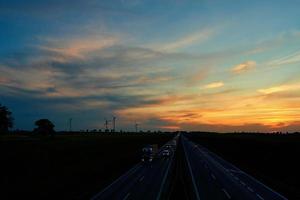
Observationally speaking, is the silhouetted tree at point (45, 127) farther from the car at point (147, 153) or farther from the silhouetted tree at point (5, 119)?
the car at point (147, 153)

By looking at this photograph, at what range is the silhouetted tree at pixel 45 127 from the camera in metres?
165

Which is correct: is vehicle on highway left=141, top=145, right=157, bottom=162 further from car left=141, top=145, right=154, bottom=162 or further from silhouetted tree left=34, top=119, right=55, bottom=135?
silhouetted tree left=34, top=119, right=55, bottom=135

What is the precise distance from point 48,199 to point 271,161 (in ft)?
124

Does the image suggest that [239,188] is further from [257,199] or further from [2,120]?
→ [2,120]

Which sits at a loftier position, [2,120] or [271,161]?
[2,120]

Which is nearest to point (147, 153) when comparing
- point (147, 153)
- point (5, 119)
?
point (147, 153)

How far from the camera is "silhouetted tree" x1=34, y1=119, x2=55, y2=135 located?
165000 millimetres

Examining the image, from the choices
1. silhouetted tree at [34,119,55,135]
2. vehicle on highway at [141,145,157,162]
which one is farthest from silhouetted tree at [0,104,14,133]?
vehicle on highway at [141,145,157,162]

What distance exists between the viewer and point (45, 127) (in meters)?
165

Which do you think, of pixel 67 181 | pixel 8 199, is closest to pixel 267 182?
pixel 67 181

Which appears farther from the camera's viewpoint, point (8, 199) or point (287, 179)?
point (287, 179)

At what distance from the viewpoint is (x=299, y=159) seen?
5084 cm

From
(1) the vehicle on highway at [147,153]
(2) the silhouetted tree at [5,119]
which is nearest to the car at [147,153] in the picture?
(1) the vehicle on highway at [147,153]

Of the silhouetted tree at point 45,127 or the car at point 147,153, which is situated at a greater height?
the silhouetted tree at point 45,127
